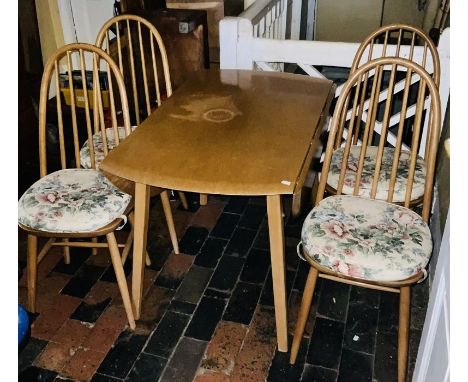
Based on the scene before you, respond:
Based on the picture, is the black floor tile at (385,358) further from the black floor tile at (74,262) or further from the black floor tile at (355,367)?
the black floor tile at (74,262)

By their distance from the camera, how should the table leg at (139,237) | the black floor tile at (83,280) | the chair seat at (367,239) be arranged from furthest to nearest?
the black floor tile at (83,280) < the table leg at (139,237) < the chair seat at (367,239)

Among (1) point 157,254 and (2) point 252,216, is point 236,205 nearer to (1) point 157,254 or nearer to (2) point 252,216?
(2) point 252,216

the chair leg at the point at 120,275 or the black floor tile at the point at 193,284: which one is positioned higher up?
the chair leg at the point at 120,275

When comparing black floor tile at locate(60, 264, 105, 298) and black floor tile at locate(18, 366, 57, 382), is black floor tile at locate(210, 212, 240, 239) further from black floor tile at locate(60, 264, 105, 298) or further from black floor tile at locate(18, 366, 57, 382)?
black floor tile at locate(18, 366, 57, 382)

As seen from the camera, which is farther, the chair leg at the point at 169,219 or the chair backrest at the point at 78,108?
the chair leg at the point at 169,219

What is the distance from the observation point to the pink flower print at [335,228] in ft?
5.49

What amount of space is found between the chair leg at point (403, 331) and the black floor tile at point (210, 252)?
0.94m

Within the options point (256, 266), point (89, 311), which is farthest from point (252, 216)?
point (89, 311)

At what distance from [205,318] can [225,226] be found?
656 millimetres

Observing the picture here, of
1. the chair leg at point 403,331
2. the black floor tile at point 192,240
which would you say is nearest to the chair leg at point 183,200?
the black floor tile at point 192,240

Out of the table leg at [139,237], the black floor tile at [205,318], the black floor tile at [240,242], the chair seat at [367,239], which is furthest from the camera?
the black floor tile at [240,242]

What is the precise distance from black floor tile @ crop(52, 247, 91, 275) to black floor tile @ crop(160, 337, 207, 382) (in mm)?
710

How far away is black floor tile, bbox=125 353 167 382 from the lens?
1.83 m
